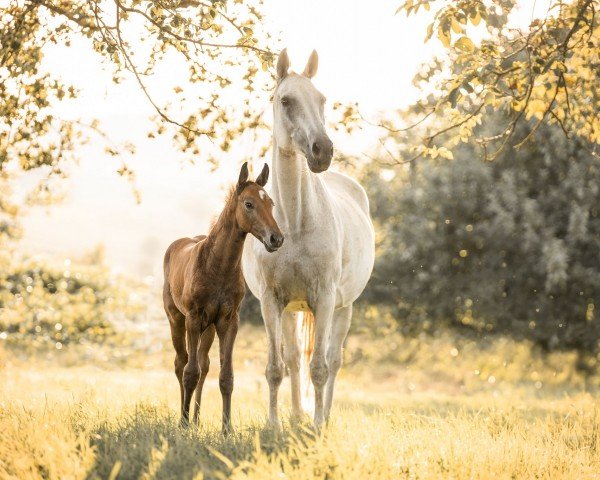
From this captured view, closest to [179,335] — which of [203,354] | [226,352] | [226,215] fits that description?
[203,354]

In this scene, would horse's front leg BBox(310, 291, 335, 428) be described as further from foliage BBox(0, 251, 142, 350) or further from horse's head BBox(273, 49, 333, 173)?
foliage BBox(0, 251, 142, 350)

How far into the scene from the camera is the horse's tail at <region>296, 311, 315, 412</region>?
8.05 m

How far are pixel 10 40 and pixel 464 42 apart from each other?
398 centimetres

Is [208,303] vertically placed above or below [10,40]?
below

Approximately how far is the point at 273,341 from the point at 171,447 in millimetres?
1617

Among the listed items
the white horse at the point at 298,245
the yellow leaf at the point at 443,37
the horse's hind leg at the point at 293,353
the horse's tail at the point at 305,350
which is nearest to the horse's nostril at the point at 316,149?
the white horse at the point at 298,245

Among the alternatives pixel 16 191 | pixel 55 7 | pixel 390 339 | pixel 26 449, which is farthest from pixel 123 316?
pixel 26 449

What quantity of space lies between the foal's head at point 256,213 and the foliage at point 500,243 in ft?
35.2

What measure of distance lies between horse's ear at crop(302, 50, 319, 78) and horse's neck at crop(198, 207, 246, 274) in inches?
55.6

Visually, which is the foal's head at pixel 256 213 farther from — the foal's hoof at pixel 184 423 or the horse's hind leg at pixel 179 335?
the foal's hoof at pixel 184 423

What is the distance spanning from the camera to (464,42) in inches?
252

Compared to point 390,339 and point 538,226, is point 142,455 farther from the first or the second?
point 390,339

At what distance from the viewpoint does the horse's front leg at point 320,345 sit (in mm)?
6969

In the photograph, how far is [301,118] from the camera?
6.36m
